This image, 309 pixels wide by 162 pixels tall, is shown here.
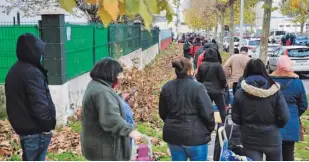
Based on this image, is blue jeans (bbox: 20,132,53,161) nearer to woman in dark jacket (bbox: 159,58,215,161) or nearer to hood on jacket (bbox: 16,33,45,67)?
hood on jacket (bbox: 16,33,45,67)

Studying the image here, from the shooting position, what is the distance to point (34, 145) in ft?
14.1

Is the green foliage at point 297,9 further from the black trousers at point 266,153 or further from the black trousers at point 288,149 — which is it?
the black trousers at point 288,149

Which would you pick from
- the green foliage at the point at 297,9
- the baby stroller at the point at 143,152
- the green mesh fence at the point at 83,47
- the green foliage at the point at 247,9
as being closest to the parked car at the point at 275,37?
the green foliage at the point at 247,9

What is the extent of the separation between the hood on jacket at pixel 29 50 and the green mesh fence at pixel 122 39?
9328 mm

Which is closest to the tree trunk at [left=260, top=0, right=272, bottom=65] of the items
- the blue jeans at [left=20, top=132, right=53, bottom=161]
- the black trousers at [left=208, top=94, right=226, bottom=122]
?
the black trousers at [left=208, top=94, right=226, bottom=122]

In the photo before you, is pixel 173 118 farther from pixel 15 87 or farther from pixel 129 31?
pixel 129 31

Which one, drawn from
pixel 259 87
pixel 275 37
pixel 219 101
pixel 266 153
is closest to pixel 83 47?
pixel 219 101

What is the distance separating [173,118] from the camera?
455cm

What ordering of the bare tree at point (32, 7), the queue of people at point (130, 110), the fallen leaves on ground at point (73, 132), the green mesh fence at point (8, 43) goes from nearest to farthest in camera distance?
the queue of people at point (130, 110)
the fallen leaves on ground at point (73, 132)
the green mesh fence at point (8, 43)
the bare tree at point (32, 7)

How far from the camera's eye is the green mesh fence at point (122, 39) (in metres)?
14.0

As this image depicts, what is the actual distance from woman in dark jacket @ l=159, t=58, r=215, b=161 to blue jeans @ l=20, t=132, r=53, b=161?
1228 mm

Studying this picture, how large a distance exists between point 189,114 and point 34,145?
154cm

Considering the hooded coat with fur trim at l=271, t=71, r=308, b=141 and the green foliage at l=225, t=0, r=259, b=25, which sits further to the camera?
the green foliage at l=225, t=0, r=259, b=25

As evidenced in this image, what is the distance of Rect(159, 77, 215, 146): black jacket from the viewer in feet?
14.5
